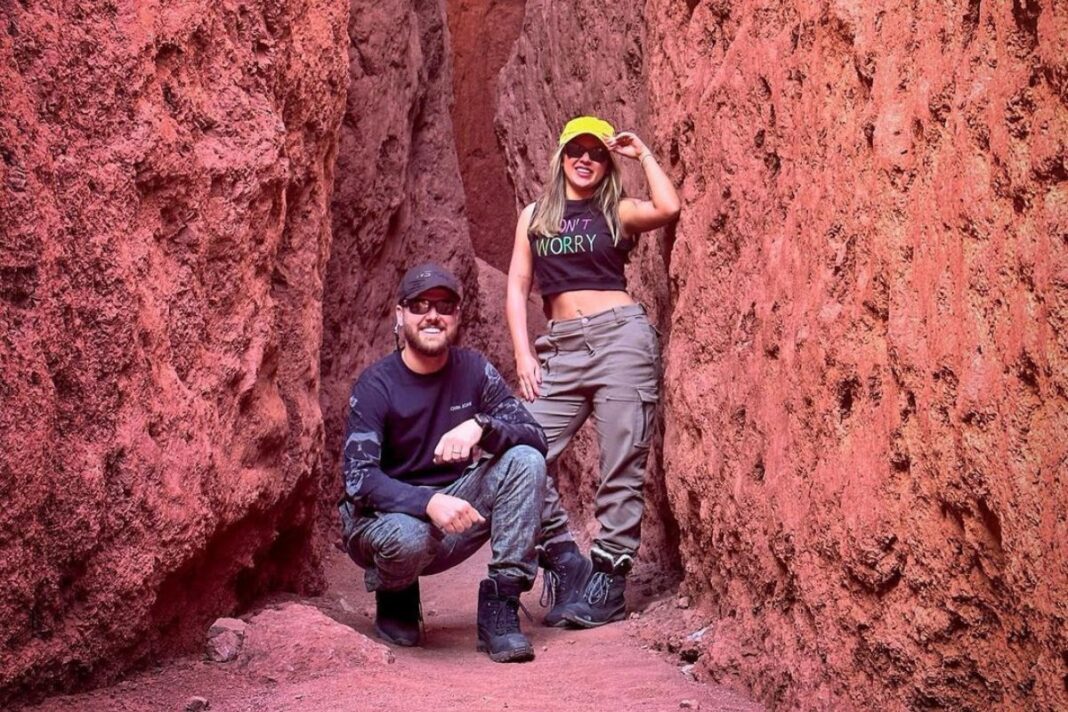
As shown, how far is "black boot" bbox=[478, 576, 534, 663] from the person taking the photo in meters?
4.32

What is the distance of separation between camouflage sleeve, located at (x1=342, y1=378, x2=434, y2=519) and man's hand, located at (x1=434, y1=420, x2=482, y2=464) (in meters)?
0.16

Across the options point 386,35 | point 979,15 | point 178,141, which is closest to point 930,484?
point 979,15

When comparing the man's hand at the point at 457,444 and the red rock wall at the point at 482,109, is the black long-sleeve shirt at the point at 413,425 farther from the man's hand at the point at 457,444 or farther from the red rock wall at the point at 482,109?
the red rock wall at the point at 482,109

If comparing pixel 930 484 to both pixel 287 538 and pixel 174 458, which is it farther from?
pixel 287 538

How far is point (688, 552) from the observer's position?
4.74 m

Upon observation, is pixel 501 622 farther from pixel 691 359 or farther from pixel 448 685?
pixel 691 359

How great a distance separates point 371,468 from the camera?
434 cm

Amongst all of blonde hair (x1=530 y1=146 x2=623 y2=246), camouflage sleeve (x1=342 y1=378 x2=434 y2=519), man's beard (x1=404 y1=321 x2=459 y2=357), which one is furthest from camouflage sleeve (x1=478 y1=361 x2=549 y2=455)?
blonde hair (x1=530 y1=146 x2=623 y2=246)

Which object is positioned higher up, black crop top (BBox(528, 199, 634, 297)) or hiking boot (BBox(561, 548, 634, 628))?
black crop top (BBox(528, 199, 634, 297))

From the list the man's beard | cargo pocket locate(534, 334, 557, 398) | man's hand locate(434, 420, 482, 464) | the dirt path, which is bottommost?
the dirt path

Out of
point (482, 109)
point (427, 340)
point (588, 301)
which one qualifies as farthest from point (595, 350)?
point (482, 109)

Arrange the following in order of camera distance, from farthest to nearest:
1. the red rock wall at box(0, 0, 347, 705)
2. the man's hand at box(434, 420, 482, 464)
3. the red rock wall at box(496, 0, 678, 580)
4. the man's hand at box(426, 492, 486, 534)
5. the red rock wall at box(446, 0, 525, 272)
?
the red rock wall at box(446, 0, 525, 272) < the red rock wall at box(496, 0, 678, 580) < the man's hand at box(434, 420, 482, 464) < the man's hand at box(426, 492, 486, 534) < the red rock wall at box(0, 0, 347, 705)

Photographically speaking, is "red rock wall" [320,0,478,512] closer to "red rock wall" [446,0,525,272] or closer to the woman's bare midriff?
the woman's bare midriff

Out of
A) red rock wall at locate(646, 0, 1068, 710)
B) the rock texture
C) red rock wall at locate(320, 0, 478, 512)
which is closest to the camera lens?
red rock wall at locate(646, 0, 1068, 710)
